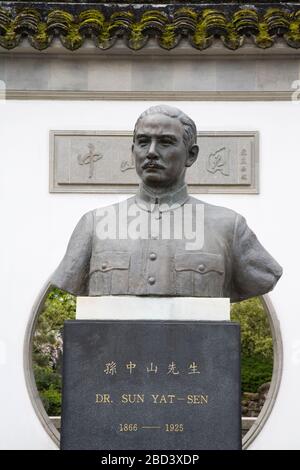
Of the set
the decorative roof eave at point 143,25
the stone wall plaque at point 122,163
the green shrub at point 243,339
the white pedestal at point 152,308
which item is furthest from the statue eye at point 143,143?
the green shrub at point 243,339

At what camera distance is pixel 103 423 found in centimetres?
569

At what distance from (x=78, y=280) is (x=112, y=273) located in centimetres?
18

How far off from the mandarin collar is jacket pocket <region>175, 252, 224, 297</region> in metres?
0.22

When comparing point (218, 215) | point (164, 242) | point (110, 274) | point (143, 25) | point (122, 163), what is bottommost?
point (110, 274)

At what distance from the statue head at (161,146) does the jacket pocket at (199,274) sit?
317 mm

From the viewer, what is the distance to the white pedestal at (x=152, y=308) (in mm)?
5789

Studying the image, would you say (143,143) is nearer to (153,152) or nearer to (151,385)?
(153,152)

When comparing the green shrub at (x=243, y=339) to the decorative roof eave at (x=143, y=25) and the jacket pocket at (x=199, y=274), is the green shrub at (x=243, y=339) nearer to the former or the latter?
the decorative roof eave at (x=143, y=25)

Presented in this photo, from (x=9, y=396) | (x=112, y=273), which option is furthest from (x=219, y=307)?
(x=9, y=396)

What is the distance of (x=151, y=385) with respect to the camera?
571 cm

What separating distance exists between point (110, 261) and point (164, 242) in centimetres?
23

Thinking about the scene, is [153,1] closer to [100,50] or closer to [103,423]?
[100,50]

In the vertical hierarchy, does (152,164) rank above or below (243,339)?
above

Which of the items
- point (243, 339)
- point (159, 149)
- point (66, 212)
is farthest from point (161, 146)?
point (243, 339)
